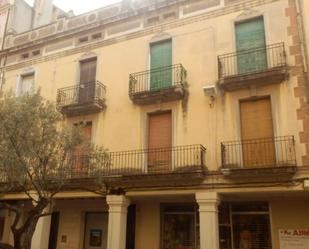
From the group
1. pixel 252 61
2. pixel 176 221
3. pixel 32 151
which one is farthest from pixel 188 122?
pixel 32 151

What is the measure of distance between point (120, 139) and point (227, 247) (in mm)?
5640

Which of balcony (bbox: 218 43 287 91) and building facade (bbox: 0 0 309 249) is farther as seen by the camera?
balcony (bbox: 218 43 287 91)

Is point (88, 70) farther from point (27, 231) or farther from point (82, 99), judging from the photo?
point (27, 231)

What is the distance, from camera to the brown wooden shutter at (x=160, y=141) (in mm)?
13430

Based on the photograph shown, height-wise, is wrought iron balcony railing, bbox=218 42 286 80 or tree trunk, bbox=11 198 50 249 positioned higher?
wrought iron balcony railing, bbox=218 42 286 80

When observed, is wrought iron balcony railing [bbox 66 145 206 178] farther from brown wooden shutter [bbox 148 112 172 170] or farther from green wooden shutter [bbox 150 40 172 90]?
green wooden shutter [bbox 150 40 172 90]

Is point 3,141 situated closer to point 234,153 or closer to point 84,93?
point 84,93

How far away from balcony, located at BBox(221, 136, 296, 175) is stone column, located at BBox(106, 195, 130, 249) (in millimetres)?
3969

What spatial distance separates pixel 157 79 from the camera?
1445 centimetres

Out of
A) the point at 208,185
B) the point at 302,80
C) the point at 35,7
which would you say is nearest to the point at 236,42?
the point at 302,80

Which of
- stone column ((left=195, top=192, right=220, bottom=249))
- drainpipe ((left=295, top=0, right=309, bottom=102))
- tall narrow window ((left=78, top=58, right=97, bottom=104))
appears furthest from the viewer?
tall narrow window ((left=78, top=58, right=97, bottom=104))

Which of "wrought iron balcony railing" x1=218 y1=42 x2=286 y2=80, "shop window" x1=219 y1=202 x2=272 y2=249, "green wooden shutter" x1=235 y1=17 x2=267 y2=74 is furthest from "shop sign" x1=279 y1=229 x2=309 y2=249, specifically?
"green wooden shutter" x1=235 y1=17 x2=267 y2=74

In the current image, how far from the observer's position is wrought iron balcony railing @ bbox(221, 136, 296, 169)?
1141 centimetres

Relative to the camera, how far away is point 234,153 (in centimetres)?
1221
